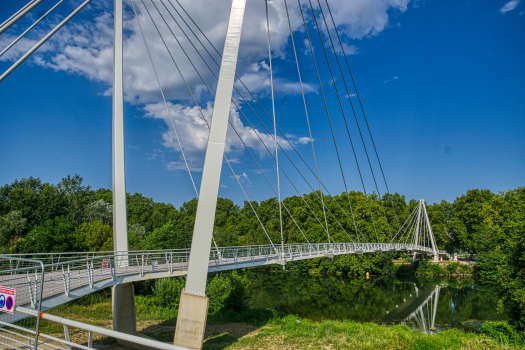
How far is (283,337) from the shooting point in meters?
14.3

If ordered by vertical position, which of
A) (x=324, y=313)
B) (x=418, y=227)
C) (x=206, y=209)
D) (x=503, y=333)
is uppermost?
(x=206, y=209)

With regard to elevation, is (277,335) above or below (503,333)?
above

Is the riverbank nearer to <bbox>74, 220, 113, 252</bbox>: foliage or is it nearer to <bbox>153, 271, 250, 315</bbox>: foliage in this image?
<bbox>153, 271, 250, 315</bbox>: foliage

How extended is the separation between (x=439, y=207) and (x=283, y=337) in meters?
64.3

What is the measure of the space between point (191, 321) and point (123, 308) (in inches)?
226

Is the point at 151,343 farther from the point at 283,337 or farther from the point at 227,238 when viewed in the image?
the point at 227,238

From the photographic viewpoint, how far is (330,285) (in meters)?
40.6

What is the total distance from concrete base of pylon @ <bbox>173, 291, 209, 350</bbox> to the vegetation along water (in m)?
4.64

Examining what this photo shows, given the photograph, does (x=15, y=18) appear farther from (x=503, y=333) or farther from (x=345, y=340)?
(x=503, y=333)

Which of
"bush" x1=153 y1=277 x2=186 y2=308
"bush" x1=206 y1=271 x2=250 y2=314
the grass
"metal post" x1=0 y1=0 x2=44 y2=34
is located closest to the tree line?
the grass

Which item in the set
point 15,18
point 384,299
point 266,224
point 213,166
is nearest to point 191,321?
point 213,166

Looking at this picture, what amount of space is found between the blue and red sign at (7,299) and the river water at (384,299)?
77.0ft

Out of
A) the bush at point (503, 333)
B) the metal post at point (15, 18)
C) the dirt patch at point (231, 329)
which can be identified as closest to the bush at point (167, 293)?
the dirt patch at point (231, 329)

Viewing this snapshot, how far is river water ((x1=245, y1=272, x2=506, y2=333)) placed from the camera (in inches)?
992
